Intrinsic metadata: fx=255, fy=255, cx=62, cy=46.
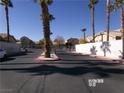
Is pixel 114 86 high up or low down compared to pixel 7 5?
down

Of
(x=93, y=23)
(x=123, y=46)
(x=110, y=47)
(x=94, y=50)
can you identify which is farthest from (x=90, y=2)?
(x=123, y=46)

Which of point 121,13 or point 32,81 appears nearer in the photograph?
point 32,81

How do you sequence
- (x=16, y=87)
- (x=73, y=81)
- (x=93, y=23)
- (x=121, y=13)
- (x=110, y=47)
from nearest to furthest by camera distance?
(x=16, y=87) < (x=73, y=81) < (x=121, y=13) < (x=110, y=47) < (x=93, y=23)

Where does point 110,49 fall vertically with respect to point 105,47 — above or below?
below

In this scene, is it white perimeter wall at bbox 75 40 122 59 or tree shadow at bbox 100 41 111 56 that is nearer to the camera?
white perimeter wall at bbox 75 40 122 59

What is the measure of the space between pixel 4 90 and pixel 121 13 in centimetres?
2497

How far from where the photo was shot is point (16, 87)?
1146 centimetres

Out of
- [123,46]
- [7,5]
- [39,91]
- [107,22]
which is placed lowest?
[39,91]

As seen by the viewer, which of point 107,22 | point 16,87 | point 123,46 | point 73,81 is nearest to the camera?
point 16,87

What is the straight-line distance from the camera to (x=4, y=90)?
1075 centimetres

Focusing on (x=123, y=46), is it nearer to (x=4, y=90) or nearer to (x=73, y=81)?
(x=73, y=81)

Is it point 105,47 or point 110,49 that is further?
point 105,47

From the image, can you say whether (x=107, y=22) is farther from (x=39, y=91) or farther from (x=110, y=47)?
(x=39, y=91)

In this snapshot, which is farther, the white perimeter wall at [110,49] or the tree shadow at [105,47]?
the tree shadow at [105,47]
